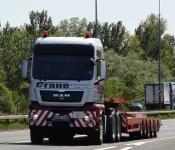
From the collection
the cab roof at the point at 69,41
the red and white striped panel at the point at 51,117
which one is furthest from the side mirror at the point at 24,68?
A: the red and white striped panel at the point at 51,117

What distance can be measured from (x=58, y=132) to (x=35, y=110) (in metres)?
1.20

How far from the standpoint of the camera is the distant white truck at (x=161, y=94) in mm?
79375

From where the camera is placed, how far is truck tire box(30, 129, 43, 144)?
25.6m

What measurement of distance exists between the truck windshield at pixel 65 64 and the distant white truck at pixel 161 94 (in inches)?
2136

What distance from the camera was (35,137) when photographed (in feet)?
84.5

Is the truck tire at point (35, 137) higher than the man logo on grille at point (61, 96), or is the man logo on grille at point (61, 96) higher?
the man logo on grille at point (61, 96)

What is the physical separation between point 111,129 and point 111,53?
101m

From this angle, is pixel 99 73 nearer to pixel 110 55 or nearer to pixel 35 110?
pixel 35 110

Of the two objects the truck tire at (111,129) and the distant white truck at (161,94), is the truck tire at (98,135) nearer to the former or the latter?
the truck tire at (111,129)

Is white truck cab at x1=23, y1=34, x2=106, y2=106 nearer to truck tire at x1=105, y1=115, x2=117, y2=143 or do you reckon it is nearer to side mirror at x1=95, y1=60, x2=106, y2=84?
side mirror at x1=95, y1=60, x2=106, y2=84

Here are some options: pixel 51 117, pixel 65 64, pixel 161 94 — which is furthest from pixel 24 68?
pixel 161 94

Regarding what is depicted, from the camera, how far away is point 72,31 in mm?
155375

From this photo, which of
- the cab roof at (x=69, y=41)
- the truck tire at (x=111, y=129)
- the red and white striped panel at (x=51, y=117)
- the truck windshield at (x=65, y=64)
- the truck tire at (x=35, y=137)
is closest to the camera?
the truck windshield at (x=65, y=64)

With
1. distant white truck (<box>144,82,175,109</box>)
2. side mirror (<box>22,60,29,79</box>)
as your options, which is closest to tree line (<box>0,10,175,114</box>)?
distant white truck (<box>144,82,175,109</box>)
